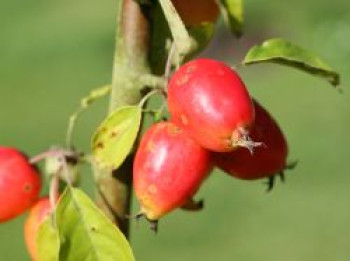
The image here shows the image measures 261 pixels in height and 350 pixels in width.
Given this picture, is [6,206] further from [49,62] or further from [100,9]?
[100,9]

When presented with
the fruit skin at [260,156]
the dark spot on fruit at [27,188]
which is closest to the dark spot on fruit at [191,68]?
the fruit skin at [260,156]

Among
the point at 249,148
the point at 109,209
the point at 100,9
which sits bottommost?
the point at 100,9

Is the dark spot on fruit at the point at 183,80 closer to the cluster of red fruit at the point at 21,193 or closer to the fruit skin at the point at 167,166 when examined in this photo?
the fruit skin at the point at 167,166

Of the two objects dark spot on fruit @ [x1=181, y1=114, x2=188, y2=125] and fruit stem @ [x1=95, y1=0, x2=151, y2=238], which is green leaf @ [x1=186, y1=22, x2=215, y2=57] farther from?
dark spot on fruit @ [x1=181, y1=114, x2=188, y2=125]

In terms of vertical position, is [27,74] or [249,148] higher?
[249,148]

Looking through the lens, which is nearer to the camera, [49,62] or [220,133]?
[220,133]

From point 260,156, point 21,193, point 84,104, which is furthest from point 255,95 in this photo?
point 260,156

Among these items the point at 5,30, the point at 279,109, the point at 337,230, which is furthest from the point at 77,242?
the point at 5,30

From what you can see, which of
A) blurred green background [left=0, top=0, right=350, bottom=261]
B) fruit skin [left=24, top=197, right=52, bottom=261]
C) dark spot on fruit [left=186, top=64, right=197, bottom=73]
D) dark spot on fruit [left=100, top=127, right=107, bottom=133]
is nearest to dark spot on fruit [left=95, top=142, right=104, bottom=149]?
dark spot on fruit [left=100, top=127, right=107, bottom=133]
